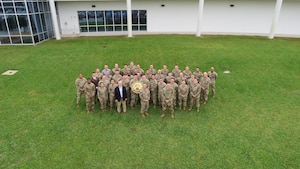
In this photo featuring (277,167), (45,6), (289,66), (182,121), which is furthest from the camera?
(45,6)

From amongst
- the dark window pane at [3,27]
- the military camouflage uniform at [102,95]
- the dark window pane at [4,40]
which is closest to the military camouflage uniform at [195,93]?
the military camouflage uniform at [102,95]

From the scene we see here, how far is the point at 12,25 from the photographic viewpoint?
17.2m

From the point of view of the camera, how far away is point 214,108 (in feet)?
30.1

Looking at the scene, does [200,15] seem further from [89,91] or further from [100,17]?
[89,91]

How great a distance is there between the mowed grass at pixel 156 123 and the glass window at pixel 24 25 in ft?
12.0

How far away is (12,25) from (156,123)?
15.3 metres

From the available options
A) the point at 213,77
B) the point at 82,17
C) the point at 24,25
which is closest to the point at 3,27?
the point at 24,25

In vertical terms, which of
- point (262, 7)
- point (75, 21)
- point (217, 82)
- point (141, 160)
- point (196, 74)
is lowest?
point (141, 160)

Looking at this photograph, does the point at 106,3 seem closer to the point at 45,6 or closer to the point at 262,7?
the point at 45,6

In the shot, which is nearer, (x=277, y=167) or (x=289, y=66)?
(x=277, y=167)

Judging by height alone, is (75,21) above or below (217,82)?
above

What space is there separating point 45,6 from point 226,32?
16.8 m

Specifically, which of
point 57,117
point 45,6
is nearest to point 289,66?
point 57,117

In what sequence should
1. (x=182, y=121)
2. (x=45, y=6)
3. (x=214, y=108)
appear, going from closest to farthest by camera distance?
(x=182, y=121) < (x=214, y=108) < (x=45, y=6)
